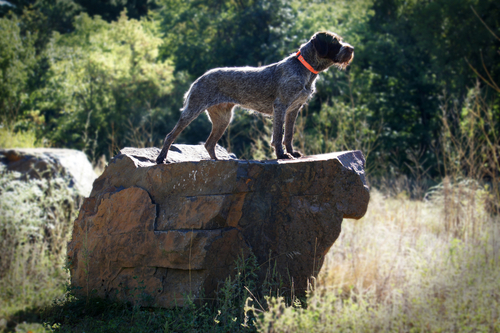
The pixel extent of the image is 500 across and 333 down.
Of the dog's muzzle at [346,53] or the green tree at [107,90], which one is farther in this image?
the green tree at [107,90]

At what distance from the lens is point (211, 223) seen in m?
4.14

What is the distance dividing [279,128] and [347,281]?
2361 millimetres

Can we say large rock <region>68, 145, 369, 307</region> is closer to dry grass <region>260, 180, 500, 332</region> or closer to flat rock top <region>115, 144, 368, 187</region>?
flat rock top <region>115, 144, 368, 187</region>

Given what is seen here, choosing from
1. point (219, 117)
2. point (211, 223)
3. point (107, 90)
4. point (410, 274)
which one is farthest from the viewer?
point (107, 90)

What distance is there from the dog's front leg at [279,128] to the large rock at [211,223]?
279mm

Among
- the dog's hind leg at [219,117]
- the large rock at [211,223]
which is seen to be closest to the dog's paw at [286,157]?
the large rock at [211,223]

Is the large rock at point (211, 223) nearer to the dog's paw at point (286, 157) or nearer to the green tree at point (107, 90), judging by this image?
the dog's paw at point (286, 157)

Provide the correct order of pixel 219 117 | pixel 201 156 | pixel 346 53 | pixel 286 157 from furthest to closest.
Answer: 1. pixel 201 156
2. pixel 219 117
3. pixel 286 157
4. pixel 346 53

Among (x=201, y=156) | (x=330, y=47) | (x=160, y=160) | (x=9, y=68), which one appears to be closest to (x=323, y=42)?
(x=330, y=47)

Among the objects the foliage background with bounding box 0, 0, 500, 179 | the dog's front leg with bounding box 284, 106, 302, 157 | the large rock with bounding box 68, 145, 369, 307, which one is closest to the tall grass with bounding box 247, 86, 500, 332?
the large rock with bounding box 68, 145, 369, 307

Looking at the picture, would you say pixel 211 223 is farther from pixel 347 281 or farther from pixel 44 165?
pixel 44 165

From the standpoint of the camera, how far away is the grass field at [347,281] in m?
3.38

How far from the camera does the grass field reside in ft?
11.1

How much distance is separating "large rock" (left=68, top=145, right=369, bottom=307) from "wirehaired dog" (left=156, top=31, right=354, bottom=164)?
0.48 meters
